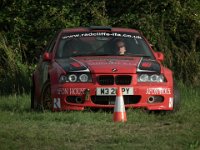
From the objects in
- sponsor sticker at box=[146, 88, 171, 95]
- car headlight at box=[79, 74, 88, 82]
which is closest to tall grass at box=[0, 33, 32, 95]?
car headlight at box=[79, 74, 88, 82]

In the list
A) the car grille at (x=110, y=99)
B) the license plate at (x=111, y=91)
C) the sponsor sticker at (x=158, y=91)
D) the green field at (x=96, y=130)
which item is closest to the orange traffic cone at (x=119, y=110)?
the green field at (x=96, y=130)

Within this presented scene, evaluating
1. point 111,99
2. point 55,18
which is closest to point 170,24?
point 55,18

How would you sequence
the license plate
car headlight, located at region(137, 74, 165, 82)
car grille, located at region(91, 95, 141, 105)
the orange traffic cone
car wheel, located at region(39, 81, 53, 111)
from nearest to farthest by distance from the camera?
the orange traffic cone, the license plate, car grille, located at region(91, 95, 141, 105), car headlight, located at region(137, 74, 165, 82), car wheel, located at region(39, 81, 53, 111)

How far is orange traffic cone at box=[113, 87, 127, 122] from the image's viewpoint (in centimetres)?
1102

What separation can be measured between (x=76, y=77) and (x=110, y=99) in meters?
0.60

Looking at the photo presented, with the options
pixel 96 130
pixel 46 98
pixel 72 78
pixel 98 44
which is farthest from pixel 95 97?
pixel 96 130

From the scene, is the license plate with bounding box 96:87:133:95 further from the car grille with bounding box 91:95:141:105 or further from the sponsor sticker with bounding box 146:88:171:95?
the sponsor sticker with bounding box 146:88:171:95

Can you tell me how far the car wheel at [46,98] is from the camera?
12.5 metres

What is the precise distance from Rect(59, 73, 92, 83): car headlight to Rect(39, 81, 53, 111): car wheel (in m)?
0.48

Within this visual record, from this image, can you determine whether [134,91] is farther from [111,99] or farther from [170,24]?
[170,24]

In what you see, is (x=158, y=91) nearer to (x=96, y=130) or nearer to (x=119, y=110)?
(x=119, y=110)

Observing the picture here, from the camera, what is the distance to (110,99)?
473 inches

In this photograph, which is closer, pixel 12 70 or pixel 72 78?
pixel 72 78

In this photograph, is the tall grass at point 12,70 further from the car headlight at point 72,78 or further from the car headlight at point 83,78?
the car headlight at point 83,78
